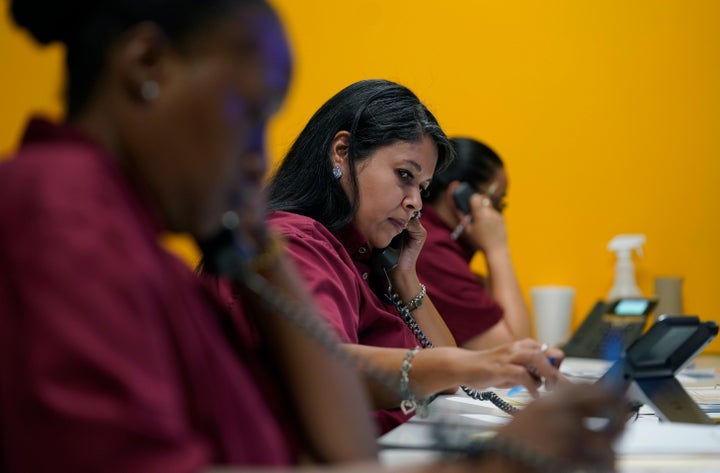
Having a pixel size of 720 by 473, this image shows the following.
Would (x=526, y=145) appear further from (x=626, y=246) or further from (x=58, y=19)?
(x=58, y=19)

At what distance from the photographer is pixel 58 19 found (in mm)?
726

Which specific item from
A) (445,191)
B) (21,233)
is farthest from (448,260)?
(21,233)

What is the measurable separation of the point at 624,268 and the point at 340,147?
75.5 inches

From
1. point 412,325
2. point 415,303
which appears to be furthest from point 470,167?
point 412,325

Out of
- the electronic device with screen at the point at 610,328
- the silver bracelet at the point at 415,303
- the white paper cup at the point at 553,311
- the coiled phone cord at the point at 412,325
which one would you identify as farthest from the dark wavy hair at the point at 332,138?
the white paper cup at the point at 553,311

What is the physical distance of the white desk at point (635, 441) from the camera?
1.10 metres

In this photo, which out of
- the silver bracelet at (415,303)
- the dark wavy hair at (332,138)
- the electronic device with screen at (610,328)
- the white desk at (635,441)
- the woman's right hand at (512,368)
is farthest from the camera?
the electronic device with screen at (610,328)

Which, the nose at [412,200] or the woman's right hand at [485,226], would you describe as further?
the woman's right hand at [485,226]

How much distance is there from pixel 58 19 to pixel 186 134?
15 cm

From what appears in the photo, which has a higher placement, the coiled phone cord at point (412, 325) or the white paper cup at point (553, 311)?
the coiled phone cord at point (412, 325)

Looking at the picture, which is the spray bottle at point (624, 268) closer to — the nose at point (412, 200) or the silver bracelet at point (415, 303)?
the silver bracelet at point (415, 303)

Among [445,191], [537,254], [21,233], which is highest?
[21,233]

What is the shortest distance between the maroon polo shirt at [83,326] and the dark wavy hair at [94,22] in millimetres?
52

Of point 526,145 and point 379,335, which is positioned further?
point 526,145
